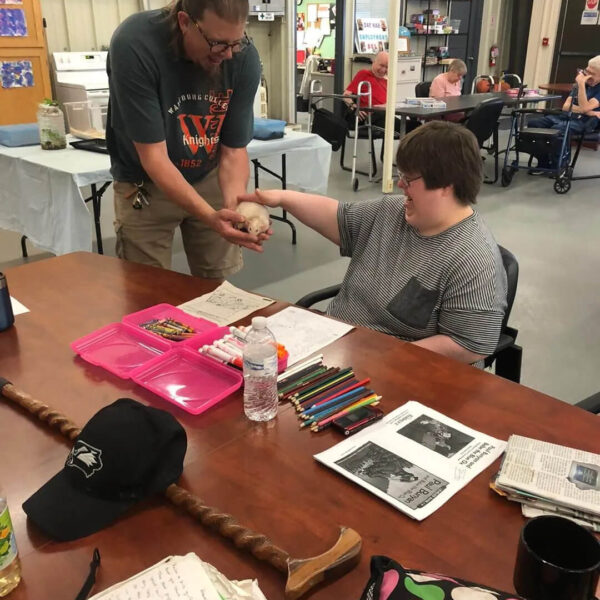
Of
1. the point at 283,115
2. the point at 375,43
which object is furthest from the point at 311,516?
the point at 375,43

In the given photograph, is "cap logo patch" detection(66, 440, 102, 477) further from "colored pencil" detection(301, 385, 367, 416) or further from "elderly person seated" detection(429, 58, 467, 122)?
"elderly person seated" detection(429, 58, 467, 122)

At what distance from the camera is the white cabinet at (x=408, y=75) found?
756 centimetres

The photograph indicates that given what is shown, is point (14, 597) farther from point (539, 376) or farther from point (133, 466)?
point (539, 376)

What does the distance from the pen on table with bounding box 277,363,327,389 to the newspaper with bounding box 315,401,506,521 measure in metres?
0.21

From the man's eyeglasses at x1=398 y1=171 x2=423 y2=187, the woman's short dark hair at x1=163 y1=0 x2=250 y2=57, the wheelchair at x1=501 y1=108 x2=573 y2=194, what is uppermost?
the woman's short dark hair at x1=163 y1=0 x2=250 y2=57

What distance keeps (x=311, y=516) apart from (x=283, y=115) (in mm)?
7807

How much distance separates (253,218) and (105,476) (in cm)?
106

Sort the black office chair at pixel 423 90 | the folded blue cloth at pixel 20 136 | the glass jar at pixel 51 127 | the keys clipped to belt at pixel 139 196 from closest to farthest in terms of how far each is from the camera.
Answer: the keys clipped to belt at pixel 139 196
the glass jar at pixel 51 127
the folded blue cloth at pixel 20 136
the black office chair at pixel 423 90

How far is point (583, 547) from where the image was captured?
2.25 feet

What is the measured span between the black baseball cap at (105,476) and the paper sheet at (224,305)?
59 centimetres

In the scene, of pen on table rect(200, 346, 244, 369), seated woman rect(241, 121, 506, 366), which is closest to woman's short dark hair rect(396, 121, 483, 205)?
seated woman rect(241, 121, 506, 366)

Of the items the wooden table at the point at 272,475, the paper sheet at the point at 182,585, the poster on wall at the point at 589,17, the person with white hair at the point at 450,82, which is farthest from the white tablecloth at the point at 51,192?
the poster on wall at the point at 589,17

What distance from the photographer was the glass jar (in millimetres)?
3146

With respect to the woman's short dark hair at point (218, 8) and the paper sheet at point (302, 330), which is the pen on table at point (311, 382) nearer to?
the paper sheet at point (302, 330)
